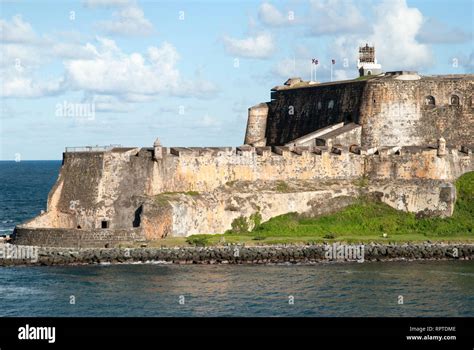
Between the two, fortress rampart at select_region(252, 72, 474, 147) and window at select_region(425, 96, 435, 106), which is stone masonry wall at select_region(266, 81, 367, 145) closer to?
fortress rampart at select_region(252, 72, 474, 147)

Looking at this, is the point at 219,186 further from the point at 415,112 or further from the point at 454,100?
the point at 454,100

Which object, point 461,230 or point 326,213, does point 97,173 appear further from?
point 461,230

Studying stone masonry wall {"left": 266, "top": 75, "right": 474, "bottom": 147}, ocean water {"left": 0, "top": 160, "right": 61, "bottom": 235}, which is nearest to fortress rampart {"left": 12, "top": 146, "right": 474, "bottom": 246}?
stone masonry wall {"left": 266, "top": 75, "right": 474, "bottom": 147}

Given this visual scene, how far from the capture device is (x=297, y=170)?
207 feet

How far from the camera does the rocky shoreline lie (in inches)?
2067

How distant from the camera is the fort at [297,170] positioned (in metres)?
56.4

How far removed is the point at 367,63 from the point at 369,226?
74.4ft

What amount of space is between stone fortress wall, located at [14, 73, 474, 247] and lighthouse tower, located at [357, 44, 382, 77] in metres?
5.40

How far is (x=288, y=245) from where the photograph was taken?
181 ft

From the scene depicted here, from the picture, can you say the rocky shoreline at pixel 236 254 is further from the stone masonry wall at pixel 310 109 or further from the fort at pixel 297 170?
the stone masonry wall at pixel 310 109

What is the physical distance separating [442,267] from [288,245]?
7.33 m

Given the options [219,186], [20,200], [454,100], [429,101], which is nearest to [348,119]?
[429,101]
